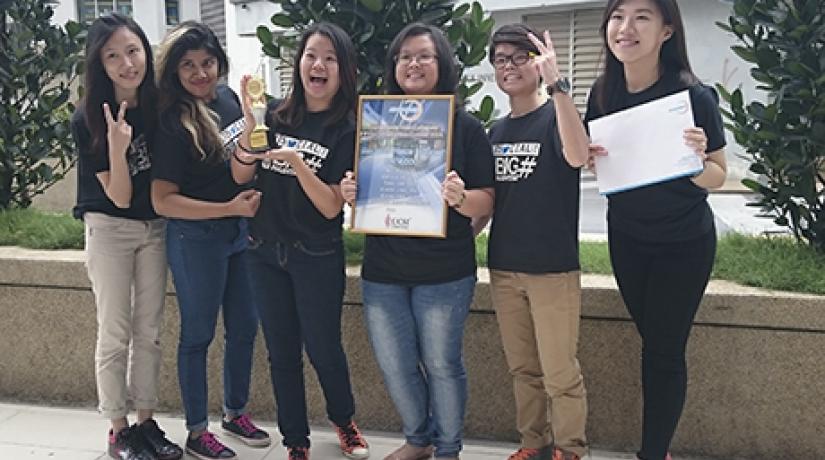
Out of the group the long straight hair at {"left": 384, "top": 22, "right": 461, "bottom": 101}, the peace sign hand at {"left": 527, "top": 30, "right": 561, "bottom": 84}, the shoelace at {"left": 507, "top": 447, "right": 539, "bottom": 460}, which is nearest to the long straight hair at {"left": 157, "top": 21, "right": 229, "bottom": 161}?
the long straight hair at {"left": 384, "top": 22, "right": 461, "bottom": 101}

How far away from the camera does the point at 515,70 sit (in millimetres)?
2807

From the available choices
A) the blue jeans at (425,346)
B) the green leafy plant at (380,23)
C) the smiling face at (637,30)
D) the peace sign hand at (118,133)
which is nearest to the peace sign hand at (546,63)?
the smiling face at (637,30)

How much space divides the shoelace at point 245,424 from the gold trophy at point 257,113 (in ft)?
4.85

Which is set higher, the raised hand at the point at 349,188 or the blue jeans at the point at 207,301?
the raised hand at the point at 349,188

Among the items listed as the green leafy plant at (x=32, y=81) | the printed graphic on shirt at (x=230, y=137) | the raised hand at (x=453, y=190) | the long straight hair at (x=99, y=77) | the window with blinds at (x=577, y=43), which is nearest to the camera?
the raised hand at (x=453, y=190)

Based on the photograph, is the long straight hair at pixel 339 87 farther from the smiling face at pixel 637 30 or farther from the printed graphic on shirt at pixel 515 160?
the smiling face at pixel 637 30

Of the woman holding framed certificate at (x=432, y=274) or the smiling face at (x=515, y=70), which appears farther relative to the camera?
the woman holding framed certificate at (x=432, y=274)

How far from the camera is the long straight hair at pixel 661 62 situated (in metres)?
2.66

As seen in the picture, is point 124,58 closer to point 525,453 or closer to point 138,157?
point 138,157

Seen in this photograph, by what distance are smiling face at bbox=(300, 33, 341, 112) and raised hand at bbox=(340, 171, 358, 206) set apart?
36 centimetres

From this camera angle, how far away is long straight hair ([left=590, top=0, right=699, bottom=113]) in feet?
8.72

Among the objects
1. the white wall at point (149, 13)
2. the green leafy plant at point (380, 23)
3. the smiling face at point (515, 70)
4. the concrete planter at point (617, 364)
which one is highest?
the white wall at point (149, 13)

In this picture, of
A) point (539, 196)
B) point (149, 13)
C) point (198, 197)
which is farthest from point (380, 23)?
point (149, 13)

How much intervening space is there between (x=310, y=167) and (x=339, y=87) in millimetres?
358
